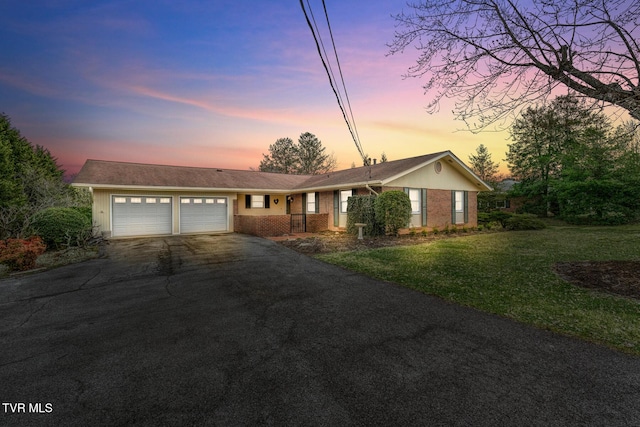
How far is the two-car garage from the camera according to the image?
595 inches

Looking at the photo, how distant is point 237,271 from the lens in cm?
749

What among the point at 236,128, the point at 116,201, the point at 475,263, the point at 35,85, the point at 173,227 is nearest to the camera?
the point at 475,263

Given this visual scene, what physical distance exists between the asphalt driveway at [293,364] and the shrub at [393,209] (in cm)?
830

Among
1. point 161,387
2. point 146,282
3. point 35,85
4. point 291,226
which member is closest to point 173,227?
point 291,226

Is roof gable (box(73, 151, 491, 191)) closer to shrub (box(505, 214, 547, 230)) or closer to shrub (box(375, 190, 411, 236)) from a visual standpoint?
shrub (box(375, 190, 411, 236))

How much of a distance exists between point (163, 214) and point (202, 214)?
213 centimetres

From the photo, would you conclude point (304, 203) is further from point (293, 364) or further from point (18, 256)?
point (293, 364)

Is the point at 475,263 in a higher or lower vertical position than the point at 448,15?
lower

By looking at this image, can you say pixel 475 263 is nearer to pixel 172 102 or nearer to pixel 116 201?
pixel 172 102

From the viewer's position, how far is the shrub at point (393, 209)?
13.5 meters

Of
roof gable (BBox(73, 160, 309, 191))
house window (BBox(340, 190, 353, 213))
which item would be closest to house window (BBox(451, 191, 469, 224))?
house window (BBox(340, 190, 353, 213))

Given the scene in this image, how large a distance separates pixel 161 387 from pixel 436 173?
17.0 m

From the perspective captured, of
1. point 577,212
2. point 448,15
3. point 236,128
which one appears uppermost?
point 236,128

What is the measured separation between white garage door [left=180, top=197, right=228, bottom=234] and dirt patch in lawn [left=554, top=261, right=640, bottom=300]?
54.4ft
